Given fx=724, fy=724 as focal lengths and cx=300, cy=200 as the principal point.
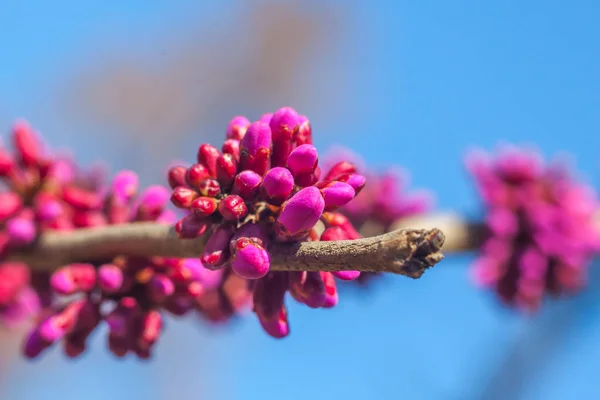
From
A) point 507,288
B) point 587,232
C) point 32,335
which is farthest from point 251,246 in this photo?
point 587,232

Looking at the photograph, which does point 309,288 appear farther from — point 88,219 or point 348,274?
point 88,219

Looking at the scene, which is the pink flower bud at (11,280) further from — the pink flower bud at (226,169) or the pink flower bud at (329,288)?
the pink flower bud at (329,288)

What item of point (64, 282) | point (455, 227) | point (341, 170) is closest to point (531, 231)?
point (455, 227)

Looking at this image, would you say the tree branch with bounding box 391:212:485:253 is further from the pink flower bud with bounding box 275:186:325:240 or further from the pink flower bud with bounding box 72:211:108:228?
the pink flower bud with bounding box 275:186:325:240

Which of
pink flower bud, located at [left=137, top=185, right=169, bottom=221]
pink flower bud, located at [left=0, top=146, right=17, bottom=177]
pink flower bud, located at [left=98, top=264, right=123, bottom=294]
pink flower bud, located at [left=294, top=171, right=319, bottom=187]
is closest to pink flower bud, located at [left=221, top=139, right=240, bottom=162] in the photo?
pink flower bud, located at [left=294, top=171, right=319, bottom=187]

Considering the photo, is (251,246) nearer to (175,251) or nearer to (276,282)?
(276,282)
